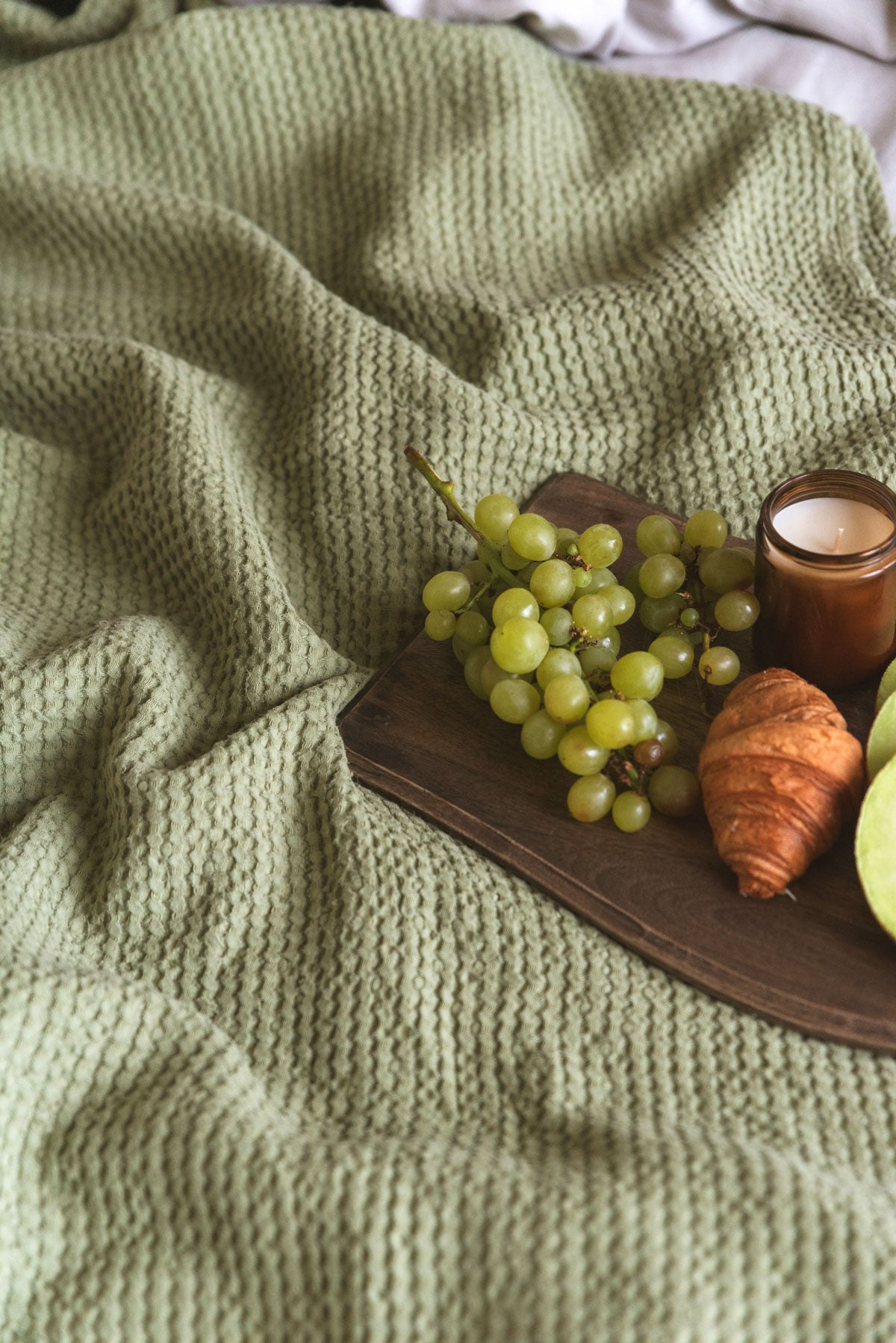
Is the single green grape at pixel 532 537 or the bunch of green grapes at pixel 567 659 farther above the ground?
the single green grape at pixel 532 537

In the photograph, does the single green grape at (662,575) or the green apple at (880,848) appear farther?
the single green grape at (662,575)

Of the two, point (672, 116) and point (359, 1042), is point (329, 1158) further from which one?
point (672, 116)

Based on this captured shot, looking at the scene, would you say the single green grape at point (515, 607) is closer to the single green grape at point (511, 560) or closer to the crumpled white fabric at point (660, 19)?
the single green grape at point (511, 560)

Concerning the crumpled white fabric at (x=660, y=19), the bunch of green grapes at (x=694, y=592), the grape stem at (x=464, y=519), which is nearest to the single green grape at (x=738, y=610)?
the bunch of green grapes at (x=694, y=592)

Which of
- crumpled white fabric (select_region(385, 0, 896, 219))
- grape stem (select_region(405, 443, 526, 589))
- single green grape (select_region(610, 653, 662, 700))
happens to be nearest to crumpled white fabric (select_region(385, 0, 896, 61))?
crumpled white fabric (select_region(385, 0, 896, 219))

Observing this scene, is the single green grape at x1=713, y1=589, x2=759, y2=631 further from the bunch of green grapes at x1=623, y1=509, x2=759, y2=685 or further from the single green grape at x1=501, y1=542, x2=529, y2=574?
the single green grape at x1=501, y1=542, x2=529, y2=574

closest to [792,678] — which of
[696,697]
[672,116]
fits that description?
[696,697]

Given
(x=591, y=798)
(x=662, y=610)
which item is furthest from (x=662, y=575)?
(x=591, y=798)

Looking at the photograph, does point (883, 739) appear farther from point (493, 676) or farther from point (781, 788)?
point (493, 676)
